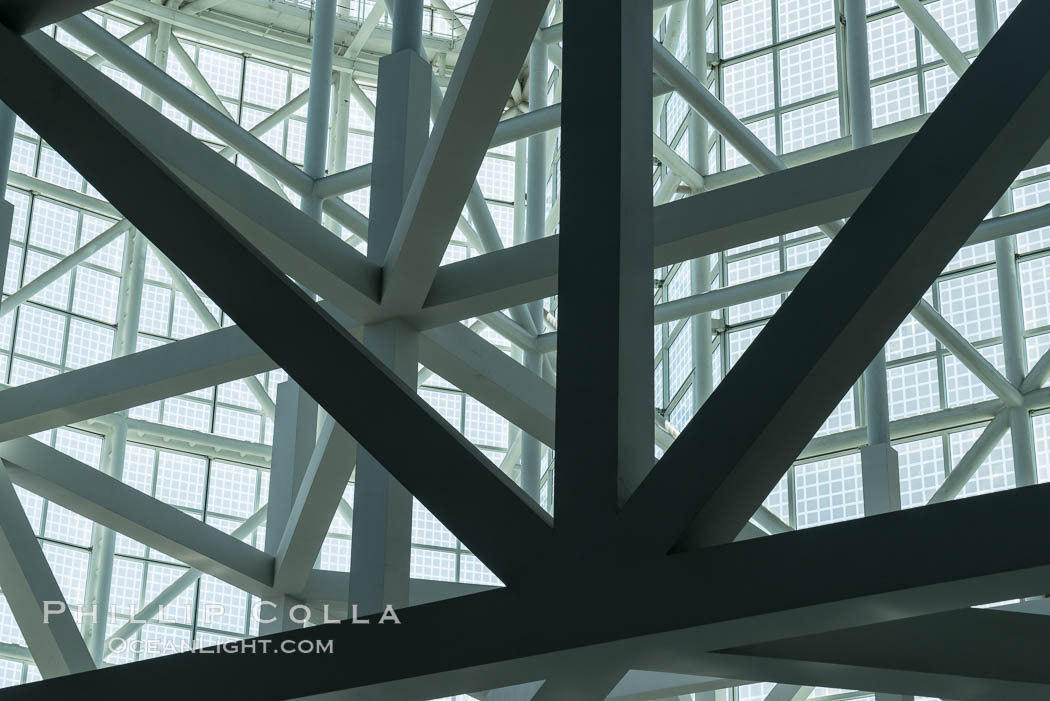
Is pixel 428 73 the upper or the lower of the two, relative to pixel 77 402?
upper

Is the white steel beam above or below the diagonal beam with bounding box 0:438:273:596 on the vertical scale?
above

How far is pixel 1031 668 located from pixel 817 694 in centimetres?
1768

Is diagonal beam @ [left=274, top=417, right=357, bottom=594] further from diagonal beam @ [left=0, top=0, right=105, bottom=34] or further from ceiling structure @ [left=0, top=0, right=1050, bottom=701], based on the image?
diagonal beam @ [left=0, top=0, right=105, bottom=34]

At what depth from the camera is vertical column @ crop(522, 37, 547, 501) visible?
12500 mm

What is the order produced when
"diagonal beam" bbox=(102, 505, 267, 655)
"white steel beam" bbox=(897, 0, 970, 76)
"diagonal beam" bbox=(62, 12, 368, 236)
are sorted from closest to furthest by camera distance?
"diagonal beam" bbox=(62, 12, 368, 236) → "white steel beam" bbox=(897, 0, 970, 76) → "diagonal beam" bbox=(102, 505, 267, 655)

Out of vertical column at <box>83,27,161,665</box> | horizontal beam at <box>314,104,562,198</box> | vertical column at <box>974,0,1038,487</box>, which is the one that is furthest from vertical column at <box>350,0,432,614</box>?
vertical column at <box>83,27,161,665</box>

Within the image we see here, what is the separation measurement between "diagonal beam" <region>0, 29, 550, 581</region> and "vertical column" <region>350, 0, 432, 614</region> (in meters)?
1.94

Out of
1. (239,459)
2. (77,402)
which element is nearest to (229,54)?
(239,459)

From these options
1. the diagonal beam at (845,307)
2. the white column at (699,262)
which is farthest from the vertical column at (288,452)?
the white column at (699,262)

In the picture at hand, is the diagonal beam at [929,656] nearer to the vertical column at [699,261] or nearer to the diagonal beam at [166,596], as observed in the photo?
the vertical column at [699,261]

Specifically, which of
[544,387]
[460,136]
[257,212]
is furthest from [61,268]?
[460,136]

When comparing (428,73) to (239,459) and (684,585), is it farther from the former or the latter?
(239,459)

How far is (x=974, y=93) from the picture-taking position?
154 inches

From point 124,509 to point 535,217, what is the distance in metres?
5.23
